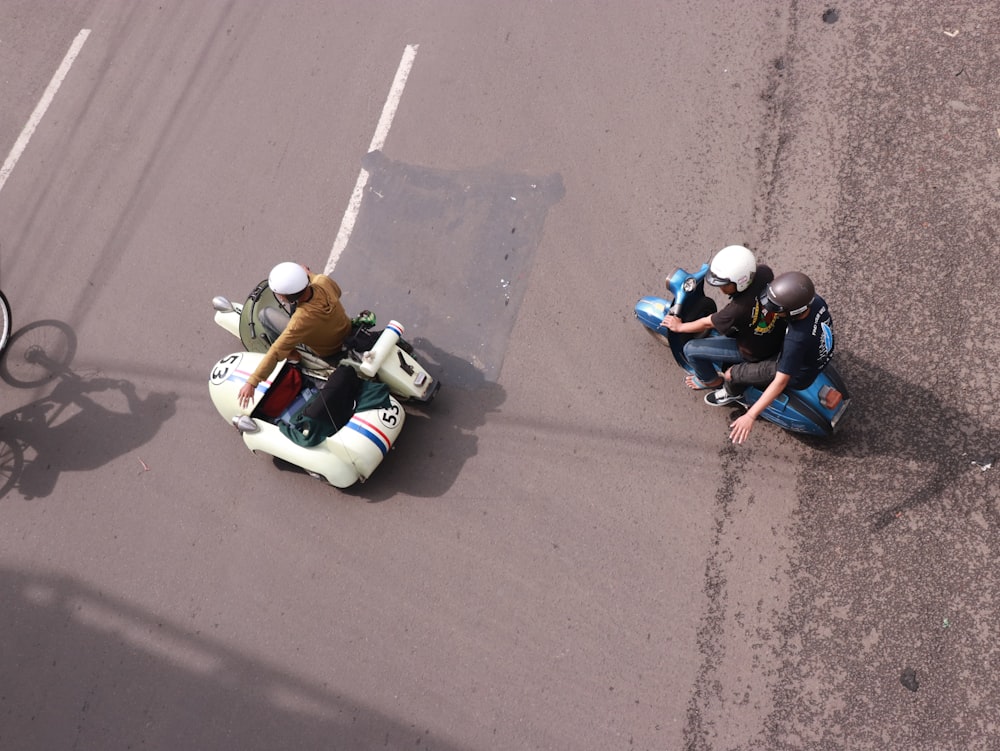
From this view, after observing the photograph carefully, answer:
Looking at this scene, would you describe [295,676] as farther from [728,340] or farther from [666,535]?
[728,340]

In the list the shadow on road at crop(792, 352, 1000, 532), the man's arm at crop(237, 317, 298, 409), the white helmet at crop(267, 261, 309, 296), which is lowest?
the shadow on road at crop(792, 352, 1000, 532)

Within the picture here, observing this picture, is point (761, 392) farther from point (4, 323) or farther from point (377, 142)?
point (4, 323)

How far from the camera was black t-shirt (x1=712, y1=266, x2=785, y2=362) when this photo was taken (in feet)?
14.9

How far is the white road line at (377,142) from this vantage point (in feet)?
21.3

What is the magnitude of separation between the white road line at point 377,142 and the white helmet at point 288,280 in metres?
1.58

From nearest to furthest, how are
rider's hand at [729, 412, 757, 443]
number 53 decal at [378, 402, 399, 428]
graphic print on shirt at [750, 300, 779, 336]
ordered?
graphic print on shirt at [750, 300, 779, 336]
rider's hand at [729, 412, 757, 443]
number 53 decal at [378, 402, 399, 428]

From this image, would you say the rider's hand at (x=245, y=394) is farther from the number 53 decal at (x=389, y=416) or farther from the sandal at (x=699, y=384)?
the sandal at (x=699, y=384)

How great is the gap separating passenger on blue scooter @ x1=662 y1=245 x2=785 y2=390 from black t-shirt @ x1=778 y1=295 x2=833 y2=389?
0.26m

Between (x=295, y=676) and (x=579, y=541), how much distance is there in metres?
2.16

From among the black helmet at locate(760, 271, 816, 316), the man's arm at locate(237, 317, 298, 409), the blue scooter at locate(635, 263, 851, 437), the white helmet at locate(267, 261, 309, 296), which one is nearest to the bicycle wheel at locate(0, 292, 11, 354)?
the man's arm at locate(237, 317, 298, 409)

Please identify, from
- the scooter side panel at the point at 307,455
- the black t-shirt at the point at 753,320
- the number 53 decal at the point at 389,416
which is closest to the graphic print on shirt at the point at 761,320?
the black t-shirt at the point at 753,320

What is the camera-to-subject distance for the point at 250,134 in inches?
283

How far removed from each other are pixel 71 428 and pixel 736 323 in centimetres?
535

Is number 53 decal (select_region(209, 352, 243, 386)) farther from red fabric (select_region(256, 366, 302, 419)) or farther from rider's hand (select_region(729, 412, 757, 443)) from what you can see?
rider's hand (select_region(729, 412, 757, 443))
